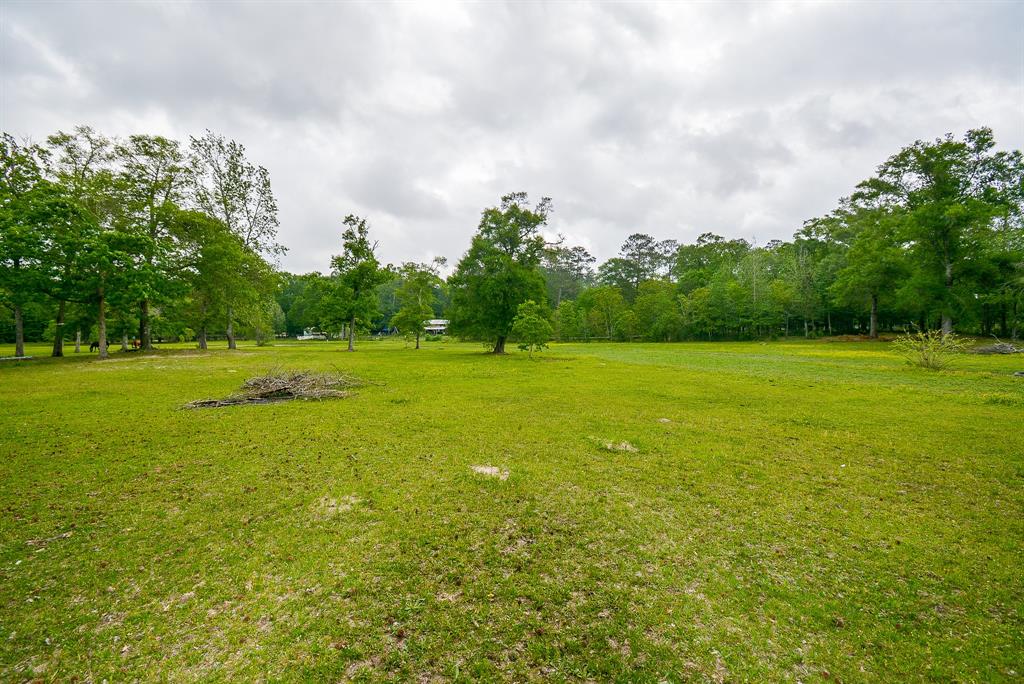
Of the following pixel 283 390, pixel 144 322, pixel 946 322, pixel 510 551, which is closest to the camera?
pixel 510 551

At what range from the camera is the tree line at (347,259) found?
76.0ft

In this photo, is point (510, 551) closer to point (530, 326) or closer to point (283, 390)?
point (283, 390)

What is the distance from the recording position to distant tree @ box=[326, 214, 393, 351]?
38719mm

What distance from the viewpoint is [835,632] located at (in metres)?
3.22

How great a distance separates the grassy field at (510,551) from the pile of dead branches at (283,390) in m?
2.17

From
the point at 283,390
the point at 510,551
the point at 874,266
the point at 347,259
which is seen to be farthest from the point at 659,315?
the point at 510,551

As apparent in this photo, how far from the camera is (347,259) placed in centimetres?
3947

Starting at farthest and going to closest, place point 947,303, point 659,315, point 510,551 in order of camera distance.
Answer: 1. point 659,315
2. point 947,303
3. point 510,551

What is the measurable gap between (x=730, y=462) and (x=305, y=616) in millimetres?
6867

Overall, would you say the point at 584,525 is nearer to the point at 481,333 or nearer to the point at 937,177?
the point at 481,333

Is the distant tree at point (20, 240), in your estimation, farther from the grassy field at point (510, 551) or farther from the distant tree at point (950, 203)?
the distant tree at point (950, 203)

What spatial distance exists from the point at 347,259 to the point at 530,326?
73.8ft

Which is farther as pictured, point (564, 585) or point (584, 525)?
point (584, 525)

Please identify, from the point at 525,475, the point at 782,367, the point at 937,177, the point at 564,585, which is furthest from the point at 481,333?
the point at 937,177
